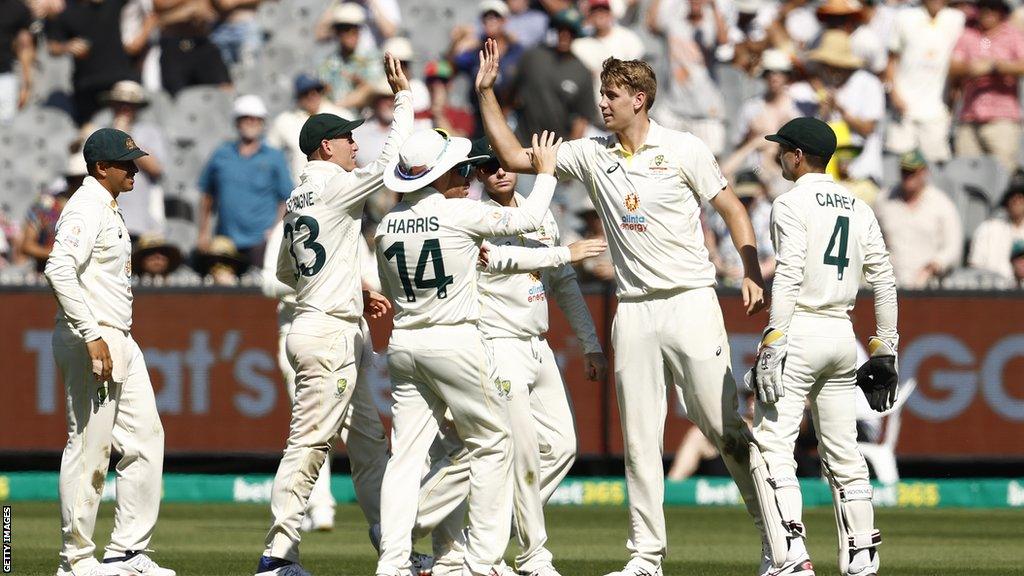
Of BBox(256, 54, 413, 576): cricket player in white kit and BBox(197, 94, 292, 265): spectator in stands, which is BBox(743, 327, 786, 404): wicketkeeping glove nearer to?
BBox(256, 54, 413, 576): cricket player in white kit

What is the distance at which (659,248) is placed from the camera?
9164 millimetres

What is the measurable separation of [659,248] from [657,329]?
1.38ft

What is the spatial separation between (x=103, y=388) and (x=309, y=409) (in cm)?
109

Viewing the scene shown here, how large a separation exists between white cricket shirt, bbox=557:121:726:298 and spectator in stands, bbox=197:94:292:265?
7.82m

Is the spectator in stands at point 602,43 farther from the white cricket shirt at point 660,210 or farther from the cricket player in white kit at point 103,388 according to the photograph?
the cricket player in white kit at point 103,388

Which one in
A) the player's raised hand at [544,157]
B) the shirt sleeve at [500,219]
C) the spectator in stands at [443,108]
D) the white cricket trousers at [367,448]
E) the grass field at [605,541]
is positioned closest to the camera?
the shirt sleeve at [500,219]

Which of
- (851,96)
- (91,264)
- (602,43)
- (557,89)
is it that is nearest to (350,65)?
(557,89)

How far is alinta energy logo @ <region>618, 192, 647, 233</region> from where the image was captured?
9.23 m

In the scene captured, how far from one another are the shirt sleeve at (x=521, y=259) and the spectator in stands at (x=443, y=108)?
8.80 meters

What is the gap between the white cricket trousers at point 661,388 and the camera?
9117 millimetres

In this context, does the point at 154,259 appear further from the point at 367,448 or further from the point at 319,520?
the point at 367,448

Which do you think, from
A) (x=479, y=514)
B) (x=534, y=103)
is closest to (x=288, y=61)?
(x=534, y=103)

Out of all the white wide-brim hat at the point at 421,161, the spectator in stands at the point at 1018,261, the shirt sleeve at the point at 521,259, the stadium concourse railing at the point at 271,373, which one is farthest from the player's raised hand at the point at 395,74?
the spectator in stands at the point at 1018,261

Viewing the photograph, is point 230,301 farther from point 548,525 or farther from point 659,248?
point 659,248
